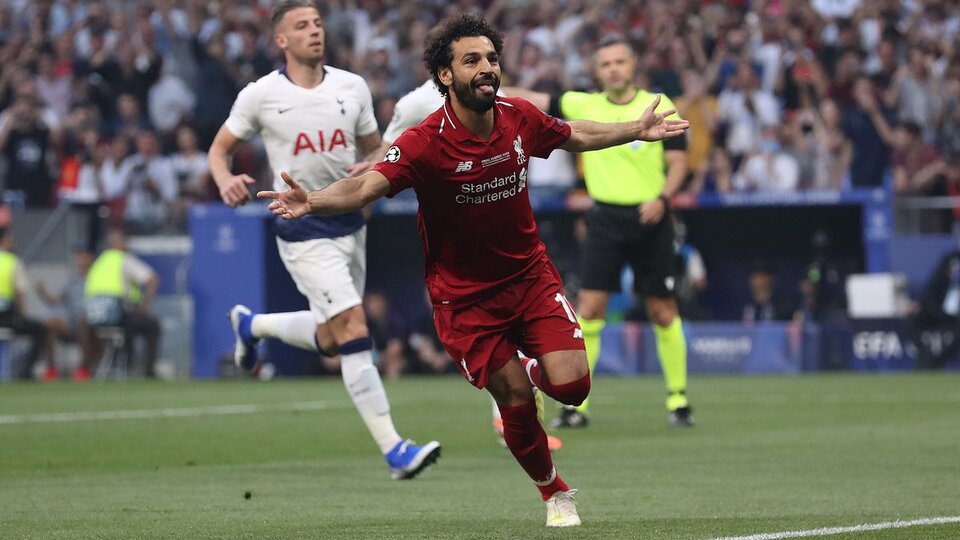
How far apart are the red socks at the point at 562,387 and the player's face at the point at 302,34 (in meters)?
3.50

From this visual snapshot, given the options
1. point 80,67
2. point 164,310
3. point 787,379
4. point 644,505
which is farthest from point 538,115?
point 80,67

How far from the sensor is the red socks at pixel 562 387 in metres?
6.84

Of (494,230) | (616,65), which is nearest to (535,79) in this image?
(616,65)

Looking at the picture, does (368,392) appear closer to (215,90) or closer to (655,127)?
(655,127)

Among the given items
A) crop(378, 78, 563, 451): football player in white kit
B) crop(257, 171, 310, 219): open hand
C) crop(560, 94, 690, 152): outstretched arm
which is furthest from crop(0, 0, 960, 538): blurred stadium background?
crop(257, 171, 310, 219): open hand

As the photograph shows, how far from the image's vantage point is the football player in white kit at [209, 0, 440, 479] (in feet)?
31.5

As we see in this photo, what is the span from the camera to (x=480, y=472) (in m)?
9.34

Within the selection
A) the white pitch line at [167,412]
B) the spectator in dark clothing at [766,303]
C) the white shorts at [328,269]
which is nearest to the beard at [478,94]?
the white shorts at [328,269]

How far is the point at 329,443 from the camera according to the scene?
11445mm

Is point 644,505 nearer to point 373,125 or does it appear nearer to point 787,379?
point 373,125

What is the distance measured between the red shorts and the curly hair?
97 centimetres

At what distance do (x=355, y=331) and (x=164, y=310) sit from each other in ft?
42.5

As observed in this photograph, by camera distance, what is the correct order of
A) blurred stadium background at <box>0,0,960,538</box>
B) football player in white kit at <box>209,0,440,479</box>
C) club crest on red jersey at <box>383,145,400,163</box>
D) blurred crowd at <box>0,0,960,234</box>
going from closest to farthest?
club crest on red jersey at <box>383,145,400,163</box>, football player in white kit at <box>209,0,440,479</box>, blurred stadium background at <box>0,0,960,538</box>, blurred crowd at <box>0,0,960,234</box>

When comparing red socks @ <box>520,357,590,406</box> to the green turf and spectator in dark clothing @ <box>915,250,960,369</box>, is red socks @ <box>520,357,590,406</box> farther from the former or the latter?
spectator in dark clothing @ <box>915,250,960,369</box>
